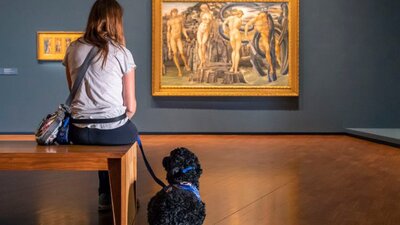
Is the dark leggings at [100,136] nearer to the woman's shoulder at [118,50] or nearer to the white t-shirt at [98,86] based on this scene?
the white t-shirt at [98,86]

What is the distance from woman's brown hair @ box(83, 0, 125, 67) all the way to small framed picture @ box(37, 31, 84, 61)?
32.1ft

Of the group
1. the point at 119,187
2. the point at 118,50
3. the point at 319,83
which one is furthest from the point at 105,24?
the point at 319,83

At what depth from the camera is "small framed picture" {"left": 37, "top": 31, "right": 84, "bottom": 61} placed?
12.8 metres

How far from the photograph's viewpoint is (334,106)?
515 inches

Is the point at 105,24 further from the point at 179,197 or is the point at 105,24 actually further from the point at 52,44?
the point at 52,44

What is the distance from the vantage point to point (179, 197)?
2727 mm

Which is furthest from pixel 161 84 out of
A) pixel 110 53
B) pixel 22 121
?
pixel 110 53

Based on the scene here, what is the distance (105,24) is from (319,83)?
34.1 feet

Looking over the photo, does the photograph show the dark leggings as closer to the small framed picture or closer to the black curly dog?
the black curly dog

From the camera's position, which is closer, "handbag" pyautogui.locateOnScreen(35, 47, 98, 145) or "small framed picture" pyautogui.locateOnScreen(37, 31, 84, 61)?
"handbag" pyautogui.locateOnScreen(35, 47, 98, 145)

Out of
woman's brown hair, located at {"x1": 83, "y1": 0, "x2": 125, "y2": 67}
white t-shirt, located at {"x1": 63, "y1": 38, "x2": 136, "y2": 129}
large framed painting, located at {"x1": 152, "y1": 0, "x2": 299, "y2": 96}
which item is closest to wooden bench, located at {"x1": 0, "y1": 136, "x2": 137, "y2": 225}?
white t-shirt, located at {"x1": 63, "y1": 38, "x2": 136, "y2": 129}

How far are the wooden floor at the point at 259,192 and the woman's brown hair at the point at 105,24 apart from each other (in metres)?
1.36

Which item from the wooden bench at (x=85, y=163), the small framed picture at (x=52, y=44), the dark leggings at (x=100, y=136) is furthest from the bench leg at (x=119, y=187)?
the small framed picture at (x=52, y=44)

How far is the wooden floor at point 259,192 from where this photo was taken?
3.59 metres
